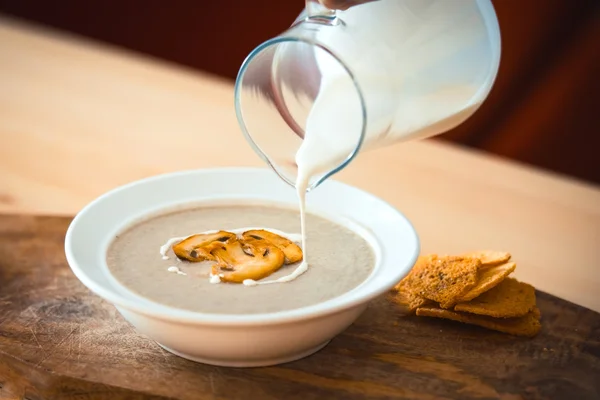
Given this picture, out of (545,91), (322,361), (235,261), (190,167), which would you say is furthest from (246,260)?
(545,91)

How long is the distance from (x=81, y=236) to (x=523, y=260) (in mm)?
896

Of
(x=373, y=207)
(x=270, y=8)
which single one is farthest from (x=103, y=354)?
(x=270, y=8)

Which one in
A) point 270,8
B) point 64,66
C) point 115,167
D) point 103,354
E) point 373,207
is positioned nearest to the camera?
point 103,354

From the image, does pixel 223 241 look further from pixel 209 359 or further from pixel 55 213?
pixel 55 213

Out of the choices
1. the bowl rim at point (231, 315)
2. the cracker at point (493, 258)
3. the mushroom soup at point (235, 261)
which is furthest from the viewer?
the cracker at point (493, 258)

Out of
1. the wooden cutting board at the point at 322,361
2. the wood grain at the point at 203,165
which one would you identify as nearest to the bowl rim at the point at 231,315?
the wooden cutting board at the point at 322,361

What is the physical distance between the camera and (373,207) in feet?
5.08

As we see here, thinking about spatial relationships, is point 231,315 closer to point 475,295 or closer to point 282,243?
point 282,243

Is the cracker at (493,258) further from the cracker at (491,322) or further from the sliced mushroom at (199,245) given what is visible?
the sliced mushroom at (199,245)

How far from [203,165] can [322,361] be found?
1.02 metres

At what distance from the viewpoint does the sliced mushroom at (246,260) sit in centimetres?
131

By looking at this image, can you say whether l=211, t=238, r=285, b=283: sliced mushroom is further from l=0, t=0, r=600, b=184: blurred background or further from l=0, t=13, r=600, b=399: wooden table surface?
l=0, t=0, r=600, b=184: blurred background

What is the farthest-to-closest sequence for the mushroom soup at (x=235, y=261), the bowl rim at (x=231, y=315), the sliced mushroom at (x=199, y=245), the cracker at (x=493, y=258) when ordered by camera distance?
the cracker at (x=493, y=258) → the sliced mushroom at (x=199, y=245) → the mushroom soup at (x=235, y=261) → the bowl rim at (x=231, y=315)

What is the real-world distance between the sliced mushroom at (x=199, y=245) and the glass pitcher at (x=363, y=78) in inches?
5.5
